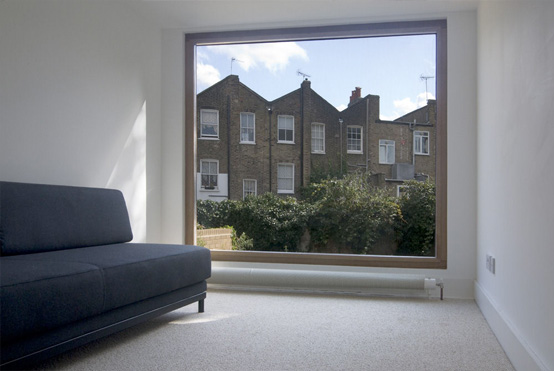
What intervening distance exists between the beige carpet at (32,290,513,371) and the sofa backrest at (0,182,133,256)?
679 mm

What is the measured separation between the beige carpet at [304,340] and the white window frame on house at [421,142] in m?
1.43

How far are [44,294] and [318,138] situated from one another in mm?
3304

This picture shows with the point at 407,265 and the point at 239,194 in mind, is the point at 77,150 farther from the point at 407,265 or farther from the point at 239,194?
the point at 407,265

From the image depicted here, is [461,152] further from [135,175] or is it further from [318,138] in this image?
[135,175]

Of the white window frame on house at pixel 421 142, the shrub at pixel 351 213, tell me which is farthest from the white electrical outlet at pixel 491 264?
the white window frame on house at pixel 421 142

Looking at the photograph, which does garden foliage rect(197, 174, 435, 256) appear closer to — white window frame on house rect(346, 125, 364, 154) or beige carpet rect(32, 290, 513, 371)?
white window frame on house rect(346, 125, 364, 154)

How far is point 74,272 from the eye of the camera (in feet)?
8.14

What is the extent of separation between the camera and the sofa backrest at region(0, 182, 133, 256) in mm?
2933

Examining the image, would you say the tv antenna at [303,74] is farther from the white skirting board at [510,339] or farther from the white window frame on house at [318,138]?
the white skirting board at [510,339]

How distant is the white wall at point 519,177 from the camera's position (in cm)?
222

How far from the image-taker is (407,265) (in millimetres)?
4766

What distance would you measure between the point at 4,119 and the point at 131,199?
63.6 inches

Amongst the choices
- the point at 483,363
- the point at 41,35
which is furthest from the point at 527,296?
the point at 41,35

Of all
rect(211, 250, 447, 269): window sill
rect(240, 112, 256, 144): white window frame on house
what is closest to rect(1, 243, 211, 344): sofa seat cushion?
rect(211, 250, 447, 269): window sill
